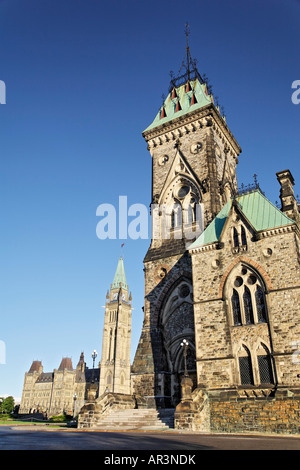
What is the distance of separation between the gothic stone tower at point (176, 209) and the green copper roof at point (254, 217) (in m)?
2.64

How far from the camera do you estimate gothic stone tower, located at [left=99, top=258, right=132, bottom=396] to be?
106575 millimetres

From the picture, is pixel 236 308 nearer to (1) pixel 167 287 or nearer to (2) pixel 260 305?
(2) pixel 260 305

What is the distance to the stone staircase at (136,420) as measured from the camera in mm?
18750

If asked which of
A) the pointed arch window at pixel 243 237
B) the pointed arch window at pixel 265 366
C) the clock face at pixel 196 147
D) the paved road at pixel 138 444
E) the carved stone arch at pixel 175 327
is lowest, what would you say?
the paved road at pixel 138 444

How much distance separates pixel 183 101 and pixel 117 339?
299 feet

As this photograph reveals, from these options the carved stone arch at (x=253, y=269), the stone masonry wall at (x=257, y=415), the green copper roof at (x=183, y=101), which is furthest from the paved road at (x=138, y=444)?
the green copper roof at (x=183, y=101)

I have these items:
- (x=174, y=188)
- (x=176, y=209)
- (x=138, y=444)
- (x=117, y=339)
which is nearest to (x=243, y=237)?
(x=176, y=209)

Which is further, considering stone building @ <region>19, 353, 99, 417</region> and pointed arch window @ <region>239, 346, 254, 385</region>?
stone building @ <region>19, 353, 99, 417</region>

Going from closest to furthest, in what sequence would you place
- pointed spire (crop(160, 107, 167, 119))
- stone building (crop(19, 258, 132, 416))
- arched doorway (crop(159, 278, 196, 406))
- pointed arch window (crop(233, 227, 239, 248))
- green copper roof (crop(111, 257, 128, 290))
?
1. pointed arch window (crop(233, 227, 239, 248))
2. arched doorway (crop(159, 278, 196, 406))
3. pointed spire (crop(160, 107, 167, 119))
4. stone building (crop(19, 258, 132, 416))
5. green copper roof (crop(111, 257, 128, 290))

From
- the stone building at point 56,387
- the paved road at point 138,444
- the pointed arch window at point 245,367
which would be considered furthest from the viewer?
the stone building at point 56,387

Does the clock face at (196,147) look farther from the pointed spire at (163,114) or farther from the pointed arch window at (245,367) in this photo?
the pointed arch window at (245,367)

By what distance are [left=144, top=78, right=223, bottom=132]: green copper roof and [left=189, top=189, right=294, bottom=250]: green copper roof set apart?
37.1 ft

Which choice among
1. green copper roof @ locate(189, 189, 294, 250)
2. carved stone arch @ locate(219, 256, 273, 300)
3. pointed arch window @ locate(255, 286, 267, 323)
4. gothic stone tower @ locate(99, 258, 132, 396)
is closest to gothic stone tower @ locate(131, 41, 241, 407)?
green copper roof @ locate(189, 189, 294, 250)

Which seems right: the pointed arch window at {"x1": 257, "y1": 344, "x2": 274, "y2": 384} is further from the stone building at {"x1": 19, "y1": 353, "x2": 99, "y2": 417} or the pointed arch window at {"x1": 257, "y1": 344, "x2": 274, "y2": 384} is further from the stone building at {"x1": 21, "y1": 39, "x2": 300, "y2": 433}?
the stone building at {"x1": 19, "y1": 353, "x2": 99, "y2": 417}
